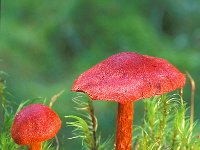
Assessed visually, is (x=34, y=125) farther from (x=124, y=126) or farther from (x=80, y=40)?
(x=80, y=40)

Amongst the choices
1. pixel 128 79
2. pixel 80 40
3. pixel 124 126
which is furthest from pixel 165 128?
pixel 80 40

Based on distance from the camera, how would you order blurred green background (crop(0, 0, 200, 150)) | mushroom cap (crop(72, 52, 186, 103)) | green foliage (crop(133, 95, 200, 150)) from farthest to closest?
1. blurred green background (crop(0, 0, 200, 150))
2. green foliage (crop(133, 95, 200, 150))
3. mushroom cap (crop(72, 52, 186, 103))

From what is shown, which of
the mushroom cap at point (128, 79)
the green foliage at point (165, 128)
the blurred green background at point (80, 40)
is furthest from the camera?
the blurred green background at point (80, 40)

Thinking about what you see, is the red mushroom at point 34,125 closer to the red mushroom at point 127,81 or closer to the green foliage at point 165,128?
the red mushroom at point 127,81

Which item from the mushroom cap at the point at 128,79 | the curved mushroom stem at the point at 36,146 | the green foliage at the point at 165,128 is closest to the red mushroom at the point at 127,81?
the mushroom cap at the point at 128,79

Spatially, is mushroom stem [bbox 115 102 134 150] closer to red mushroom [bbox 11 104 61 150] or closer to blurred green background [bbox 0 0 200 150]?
red mushroom [bbox 11 104 61 150]

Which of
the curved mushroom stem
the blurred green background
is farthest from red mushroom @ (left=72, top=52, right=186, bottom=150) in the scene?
the blurred green background

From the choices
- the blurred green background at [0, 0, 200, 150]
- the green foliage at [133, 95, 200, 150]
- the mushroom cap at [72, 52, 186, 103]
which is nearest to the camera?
the mushroom cap at [72, 52, 186, 103]

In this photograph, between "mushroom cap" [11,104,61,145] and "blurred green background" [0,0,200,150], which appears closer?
"mushroom cap" [11,104,61,145]
